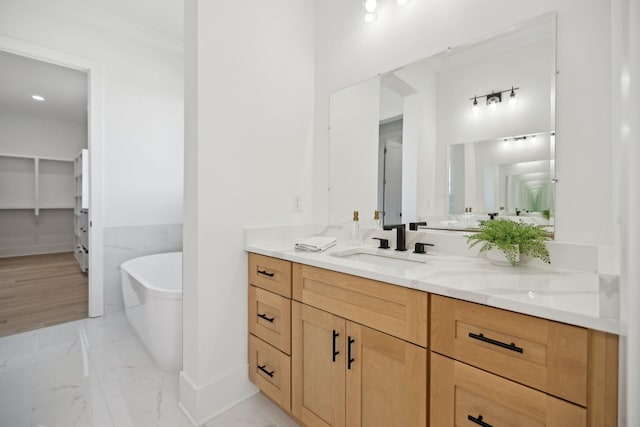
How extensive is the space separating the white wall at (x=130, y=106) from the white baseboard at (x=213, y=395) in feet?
6.72

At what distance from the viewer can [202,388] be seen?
1.47 m

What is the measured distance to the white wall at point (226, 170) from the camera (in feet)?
4.85

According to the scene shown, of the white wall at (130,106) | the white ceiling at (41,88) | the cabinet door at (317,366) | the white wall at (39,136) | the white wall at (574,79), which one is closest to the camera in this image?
the white wall at (574,79)

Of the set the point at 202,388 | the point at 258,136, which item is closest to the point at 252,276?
the point at 202,388

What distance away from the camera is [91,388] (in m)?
1.68

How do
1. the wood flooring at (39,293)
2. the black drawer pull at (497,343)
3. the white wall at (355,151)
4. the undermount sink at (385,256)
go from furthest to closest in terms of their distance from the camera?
the wood flooring at (39,293) → the white wall at (355,151) → the undermount sink at (385,256) → the black drawer pull at (497,343)

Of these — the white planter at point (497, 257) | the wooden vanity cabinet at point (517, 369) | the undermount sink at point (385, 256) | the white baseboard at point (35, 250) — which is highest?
the white planter at point (497, 257)

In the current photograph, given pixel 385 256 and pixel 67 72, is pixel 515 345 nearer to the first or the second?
pixel 385 256

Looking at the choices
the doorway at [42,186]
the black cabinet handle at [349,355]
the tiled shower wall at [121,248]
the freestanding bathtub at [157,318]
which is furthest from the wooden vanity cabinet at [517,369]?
the doorway at [42,186]

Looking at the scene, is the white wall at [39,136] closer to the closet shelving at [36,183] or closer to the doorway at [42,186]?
the doorway at [42,186]

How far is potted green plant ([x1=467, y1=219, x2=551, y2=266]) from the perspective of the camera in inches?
43.2

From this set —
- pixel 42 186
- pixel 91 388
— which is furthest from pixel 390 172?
pixel 42 186

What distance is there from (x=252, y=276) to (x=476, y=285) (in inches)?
46.4

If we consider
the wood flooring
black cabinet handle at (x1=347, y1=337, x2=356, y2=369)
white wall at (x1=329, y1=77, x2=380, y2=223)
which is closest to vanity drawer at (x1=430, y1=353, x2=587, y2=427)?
black cabinet handle at (x1=347, y1=337, x2=356, y2=369)
